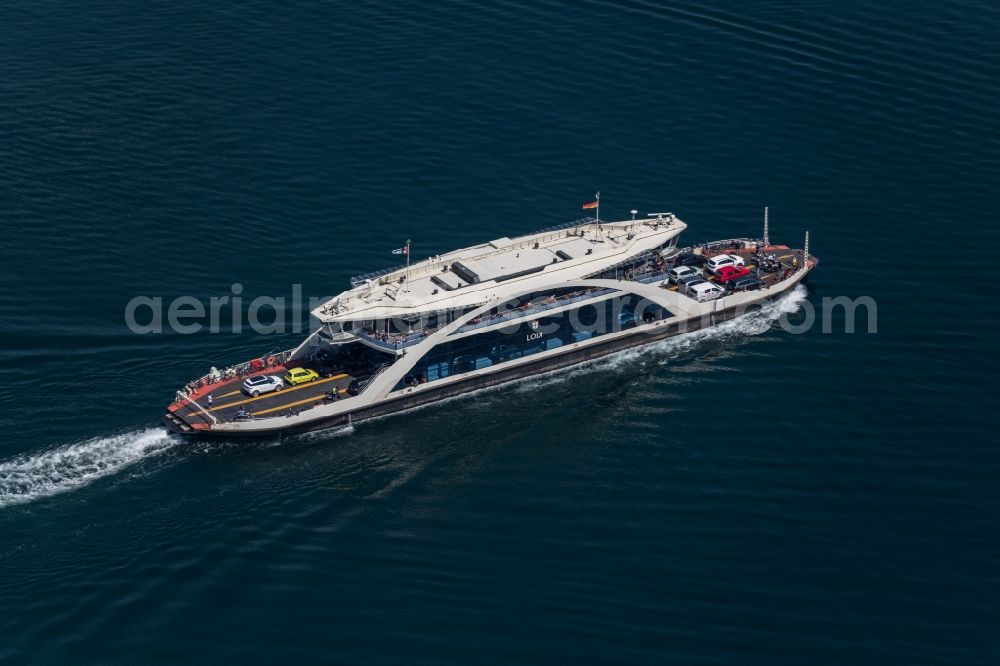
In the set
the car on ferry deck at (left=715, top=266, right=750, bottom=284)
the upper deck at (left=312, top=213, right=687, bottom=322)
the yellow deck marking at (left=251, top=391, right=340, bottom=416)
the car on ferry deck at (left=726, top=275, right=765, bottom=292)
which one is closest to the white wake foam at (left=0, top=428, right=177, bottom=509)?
the yellow deck marking at (left=251, top=391, right=340, bottom=416)

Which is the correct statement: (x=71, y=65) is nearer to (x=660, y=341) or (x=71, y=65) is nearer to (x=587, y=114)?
(x=587, y=114)

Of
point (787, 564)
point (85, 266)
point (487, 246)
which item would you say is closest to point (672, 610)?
point (787, 564)

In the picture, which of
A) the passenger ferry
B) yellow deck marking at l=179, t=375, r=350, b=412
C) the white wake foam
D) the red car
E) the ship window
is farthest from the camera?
the red car

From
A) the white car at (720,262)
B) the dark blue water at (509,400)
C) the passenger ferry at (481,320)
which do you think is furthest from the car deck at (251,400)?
the white car at (720,262)

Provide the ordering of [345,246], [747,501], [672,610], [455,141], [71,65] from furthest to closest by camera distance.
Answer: [71,65]
[455,141]
[345,246]
[747,501]
[672,610]

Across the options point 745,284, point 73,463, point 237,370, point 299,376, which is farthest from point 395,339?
point 745,284

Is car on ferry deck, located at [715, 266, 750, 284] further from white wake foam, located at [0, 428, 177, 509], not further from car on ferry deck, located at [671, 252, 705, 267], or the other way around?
white wake foam, located at [0, 428, 177, 509]
